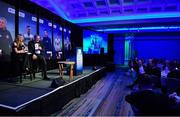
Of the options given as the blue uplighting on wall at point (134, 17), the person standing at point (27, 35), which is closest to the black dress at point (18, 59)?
the person standing at point (27, 35)

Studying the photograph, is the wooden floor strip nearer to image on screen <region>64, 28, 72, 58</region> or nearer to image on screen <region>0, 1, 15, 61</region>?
image on screen <region>0, 1, 15, 61</region>

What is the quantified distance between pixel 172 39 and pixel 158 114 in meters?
14.0

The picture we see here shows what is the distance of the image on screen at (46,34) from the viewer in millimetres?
7148

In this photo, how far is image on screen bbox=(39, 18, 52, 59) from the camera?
7.15 meters

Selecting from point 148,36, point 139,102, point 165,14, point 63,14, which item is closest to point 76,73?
point 139,102

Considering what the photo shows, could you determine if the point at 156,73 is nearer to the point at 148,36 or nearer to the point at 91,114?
the point at 91,114

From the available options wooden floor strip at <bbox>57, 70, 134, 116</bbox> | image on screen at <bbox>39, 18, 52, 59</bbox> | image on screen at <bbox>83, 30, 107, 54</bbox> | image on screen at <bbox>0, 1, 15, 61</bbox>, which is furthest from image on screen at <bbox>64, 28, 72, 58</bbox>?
wooden floor strip at <bbox>57, 70, 134, 116</bbox>

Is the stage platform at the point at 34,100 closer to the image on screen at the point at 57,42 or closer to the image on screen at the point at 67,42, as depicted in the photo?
the image on screen at the point at 57,42

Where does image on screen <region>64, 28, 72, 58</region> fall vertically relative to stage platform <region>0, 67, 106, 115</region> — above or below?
above

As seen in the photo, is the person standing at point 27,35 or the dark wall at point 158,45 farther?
the dark wall at point 158,45

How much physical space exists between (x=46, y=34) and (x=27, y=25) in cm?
143

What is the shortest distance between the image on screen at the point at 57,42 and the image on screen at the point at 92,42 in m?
2.89

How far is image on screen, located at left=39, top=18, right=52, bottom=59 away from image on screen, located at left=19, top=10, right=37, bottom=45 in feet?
1.71

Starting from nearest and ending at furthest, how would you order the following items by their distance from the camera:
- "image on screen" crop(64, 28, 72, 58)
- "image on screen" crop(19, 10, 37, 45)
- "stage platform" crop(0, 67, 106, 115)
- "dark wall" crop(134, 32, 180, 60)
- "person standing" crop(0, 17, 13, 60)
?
"stage platform" crop(0, 67, 106, 115) → "person standing" crop(0, 17, 13, 60) → "image on screen" crop(19, 10, 37, 45) → "image on screen" crop(64, 28, 72, 58) → "dark wall" crop(134, 32, 180, 60)
